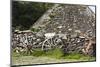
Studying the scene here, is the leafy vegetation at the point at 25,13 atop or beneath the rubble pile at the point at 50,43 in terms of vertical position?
atop

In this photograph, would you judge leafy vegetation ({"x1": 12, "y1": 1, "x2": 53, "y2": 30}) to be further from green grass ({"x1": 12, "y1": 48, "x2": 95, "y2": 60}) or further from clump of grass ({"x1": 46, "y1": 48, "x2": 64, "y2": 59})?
clump of grass ({"x1": 46, "y1": 48, "x2": 64, "y2": 59})

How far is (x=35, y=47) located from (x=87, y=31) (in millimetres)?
741

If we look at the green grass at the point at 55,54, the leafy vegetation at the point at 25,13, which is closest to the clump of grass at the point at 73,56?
the green grass at the point at 55,54

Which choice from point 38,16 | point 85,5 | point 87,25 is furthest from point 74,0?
point 38,16

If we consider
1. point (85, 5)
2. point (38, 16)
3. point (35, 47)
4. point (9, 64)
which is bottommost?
point (9, 64)

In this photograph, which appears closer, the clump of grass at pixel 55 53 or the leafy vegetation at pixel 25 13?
the leafy vegetation at pixel 25 13

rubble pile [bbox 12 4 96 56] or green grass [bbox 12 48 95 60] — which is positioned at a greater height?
rubble pile [bbox 12 4 96 56]

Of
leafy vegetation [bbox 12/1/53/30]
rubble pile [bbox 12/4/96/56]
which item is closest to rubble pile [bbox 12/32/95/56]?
rubble pile [bbox 12/4/96/56]

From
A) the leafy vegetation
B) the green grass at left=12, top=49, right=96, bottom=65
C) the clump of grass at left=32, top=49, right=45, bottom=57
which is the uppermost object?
the leafy vegetation

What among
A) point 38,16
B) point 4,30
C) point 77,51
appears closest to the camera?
point 4,30

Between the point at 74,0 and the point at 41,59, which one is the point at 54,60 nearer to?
the point at 41,59

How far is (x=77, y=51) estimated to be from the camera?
102 inches

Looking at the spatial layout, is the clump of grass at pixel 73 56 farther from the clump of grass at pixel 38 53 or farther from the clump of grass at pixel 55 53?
the clump of grass at pixel 38 53

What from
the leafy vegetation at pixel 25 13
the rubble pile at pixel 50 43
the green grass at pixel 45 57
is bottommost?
the green grass at pixel 45 57
